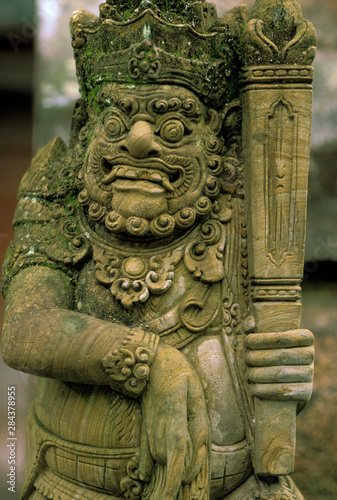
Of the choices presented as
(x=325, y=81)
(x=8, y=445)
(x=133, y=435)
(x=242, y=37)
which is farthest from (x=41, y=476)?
(x=325, y=81)

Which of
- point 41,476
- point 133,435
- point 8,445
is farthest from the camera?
point 8,445

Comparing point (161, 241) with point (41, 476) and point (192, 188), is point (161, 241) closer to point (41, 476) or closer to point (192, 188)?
point (192, 188)

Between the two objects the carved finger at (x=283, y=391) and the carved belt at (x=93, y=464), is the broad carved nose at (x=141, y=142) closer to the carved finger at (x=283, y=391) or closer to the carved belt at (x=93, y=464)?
the carved finger at (x=283, y=391)

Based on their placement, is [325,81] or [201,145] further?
[325,81]

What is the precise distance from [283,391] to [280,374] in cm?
6

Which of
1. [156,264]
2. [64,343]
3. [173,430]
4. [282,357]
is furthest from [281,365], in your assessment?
[64,343]

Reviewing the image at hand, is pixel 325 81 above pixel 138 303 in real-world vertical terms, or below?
above

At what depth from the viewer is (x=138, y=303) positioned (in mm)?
2803

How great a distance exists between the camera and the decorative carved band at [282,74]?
2.81 metres

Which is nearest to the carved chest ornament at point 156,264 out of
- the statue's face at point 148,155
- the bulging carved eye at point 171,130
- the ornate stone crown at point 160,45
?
the statue's face at point 148,155

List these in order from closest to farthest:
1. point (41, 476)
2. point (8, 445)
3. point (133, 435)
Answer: point (133, 435)
point (41, 476)
point (8, 445)

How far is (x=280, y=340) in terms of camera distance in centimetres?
273

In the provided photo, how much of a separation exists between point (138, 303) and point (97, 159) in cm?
57
